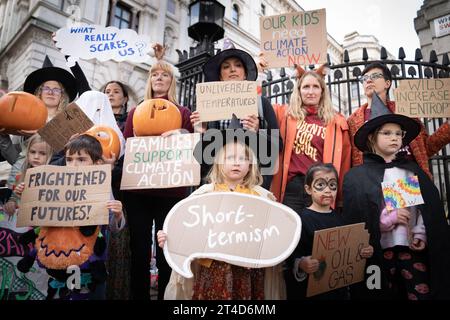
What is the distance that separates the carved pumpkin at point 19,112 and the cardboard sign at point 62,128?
0.97 feet

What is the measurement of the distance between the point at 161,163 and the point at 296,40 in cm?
217

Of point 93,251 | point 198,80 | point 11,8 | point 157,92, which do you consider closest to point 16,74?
point 11,8

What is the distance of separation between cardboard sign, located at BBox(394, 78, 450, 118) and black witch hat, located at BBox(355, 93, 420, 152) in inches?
8.8

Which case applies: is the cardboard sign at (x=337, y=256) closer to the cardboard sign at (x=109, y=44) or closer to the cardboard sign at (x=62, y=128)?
the cardboard sign at (x=62, y=128)

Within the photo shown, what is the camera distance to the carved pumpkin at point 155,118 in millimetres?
2867

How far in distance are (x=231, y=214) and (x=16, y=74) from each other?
1492 centimetres

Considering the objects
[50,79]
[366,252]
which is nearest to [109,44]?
[50,79]

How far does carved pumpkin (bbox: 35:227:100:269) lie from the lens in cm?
215

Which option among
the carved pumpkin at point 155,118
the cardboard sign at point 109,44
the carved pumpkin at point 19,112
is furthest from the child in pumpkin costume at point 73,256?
the cardboard sign at point 109,44

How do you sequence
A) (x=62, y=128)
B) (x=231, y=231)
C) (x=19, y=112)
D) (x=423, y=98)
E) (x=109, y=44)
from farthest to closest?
(x=109, y=44) < (x=423, y=98) < (x=19, y=112) < (x=62, y=128) < (x=231, y=231)

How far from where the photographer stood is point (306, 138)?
2893 mm

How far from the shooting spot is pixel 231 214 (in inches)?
75.9

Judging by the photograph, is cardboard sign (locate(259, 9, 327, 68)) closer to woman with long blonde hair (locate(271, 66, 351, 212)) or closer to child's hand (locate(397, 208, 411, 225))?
woman with long blonde hair (locate(271, 66, 351, 212))

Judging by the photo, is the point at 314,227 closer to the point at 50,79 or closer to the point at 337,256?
the point at 337,256
